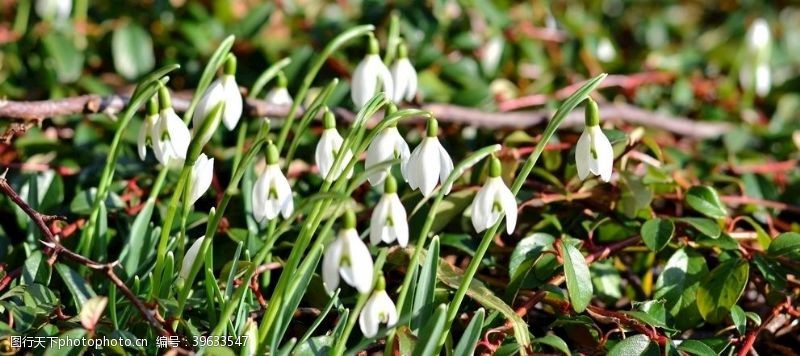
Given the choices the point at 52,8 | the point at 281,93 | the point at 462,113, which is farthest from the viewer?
the point at 52,8

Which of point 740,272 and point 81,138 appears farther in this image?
point 81,138

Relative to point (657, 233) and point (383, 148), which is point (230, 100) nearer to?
point (383, 148)

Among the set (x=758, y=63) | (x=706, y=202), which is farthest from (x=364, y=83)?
(x=758, y=63)

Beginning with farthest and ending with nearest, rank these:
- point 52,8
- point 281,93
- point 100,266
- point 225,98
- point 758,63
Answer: point 758,63 < point 52,8 < point 281,93 < point 225,98 < point 100,266

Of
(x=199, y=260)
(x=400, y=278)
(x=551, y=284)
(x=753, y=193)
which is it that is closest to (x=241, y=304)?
(x=199, y=260)

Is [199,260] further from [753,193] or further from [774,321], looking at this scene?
[753,193]

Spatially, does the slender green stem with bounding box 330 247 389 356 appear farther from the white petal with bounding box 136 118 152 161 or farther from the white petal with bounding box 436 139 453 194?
the white petal with bounding box 136 118 152 161
